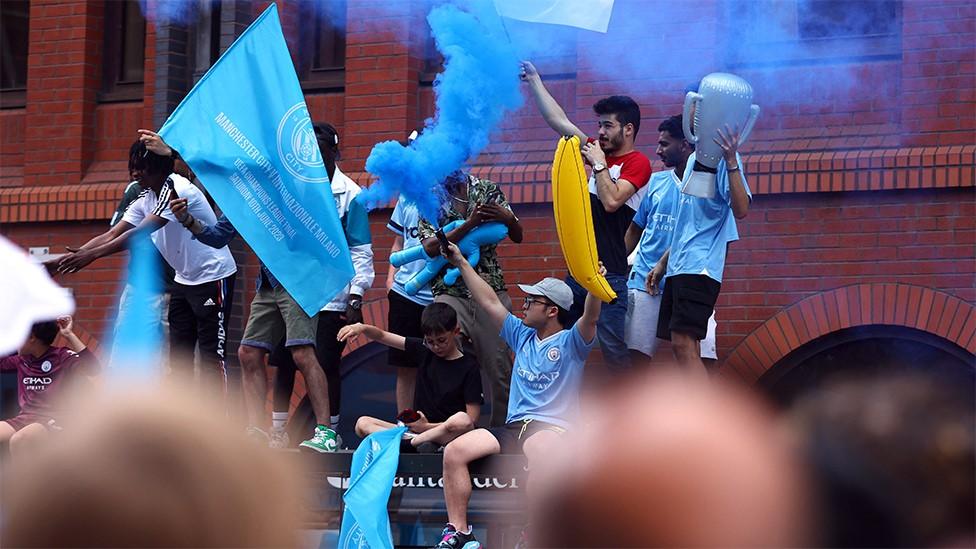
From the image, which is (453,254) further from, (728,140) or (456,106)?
(728,140)

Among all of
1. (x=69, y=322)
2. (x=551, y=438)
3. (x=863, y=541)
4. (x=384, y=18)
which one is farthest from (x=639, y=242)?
(x=863, y=541)

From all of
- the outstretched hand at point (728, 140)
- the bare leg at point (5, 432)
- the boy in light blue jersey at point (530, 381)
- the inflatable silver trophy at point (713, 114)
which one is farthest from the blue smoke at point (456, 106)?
the bare leg at point (5, 432)

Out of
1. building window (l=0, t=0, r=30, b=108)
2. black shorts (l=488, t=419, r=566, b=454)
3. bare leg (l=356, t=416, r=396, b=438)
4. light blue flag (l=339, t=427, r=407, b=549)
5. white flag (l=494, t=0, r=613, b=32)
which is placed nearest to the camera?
white flag (l=494, t=0, r=613, b=32)

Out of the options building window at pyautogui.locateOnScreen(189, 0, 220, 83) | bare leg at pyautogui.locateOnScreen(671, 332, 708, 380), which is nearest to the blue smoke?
bare leg at pyautogui.locateOnScreen(671, 332, 708, 380)

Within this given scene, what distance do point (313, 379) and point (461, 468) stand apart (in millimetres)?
1443

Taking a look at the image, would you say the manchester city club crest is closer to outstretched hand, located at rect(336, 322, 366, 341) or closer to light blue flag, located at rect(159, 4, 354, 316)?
light blue flag, located at rect(159, 4, 354, 316)

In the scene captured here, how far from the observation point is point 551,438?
6.19 m

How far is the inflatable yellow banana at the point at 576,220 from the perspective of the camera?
6.40m

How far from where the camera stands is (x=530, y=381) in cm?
675

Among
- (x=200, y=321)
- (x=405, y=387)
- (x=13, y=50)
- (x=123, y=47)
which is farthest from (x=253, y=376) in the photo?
(x=13, y=50)

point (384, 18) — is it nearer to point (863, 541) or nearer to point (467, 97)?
point (467, 97)

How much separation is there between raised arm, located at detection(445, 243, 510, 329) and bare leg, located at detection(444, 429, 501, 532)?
26.0 inches

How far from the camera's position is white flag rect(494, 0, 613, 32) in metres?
6.35

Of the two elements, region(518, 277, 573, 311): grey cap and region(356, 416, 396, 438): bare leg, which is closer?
region(518, 277, 573, 311): grey cap
